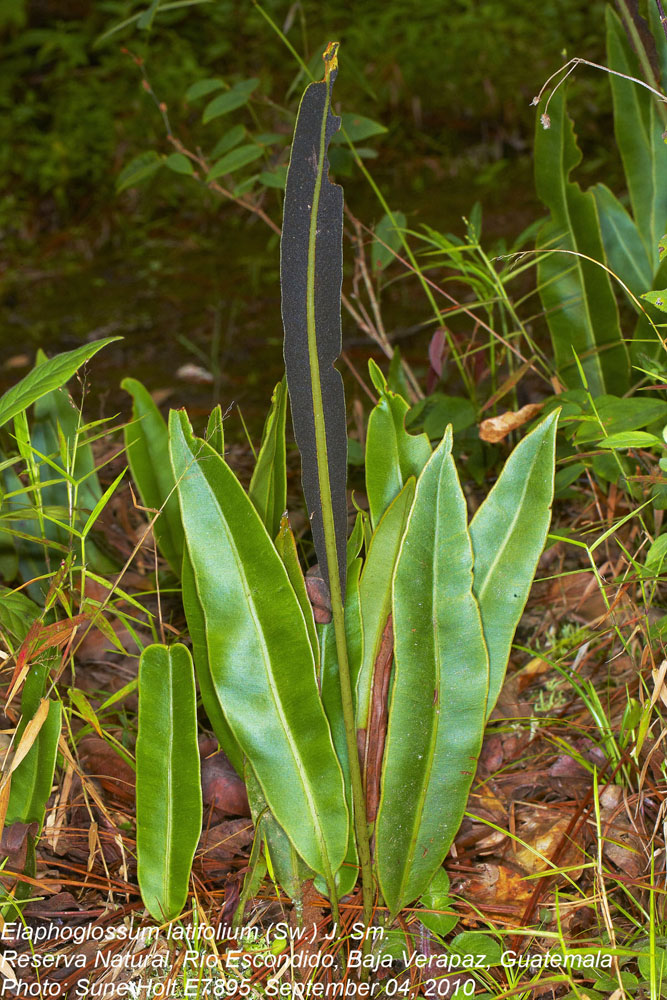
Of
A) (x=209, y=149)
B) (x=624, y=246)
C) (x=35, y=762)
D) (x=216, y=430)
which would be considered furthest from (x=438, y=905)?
(x=209, y=149)

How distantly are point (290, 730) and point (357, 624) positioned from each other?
0.15 m

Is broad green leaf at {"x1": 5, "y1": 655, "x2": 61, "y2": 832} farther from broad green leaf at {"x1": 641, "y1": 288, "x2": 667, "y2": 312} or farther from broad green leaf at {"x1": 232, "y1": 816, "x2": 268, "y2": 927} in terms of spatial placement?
broad green leaf at {"x1": 641, "y1": 288, "x2": 667, "y2": 312}

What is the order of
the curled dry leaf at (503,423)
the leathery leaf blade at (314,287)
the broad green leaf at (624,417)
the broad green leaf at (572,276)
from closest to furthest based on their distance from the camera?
the leathery leaf blade at (314,287) → the broad green leaf at (624,417) → the curled dry leaf at (503,423) → the broad green leaf at (572,276)

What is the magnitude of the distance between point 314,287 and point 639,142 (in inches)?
40.9

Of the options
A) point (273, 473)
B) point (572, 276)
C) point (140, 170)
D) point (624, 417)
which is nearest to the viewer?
point (273, 473)

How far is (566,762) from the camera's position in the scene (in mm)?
1207

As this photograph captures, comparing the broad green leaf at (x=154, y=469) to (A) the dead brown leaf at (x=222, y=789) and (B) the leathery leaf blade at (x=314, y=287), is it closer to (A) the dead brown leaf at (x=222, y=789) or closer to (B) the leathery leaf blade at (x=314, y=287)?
(A) the dead brown leaf at (x=222, y=789)

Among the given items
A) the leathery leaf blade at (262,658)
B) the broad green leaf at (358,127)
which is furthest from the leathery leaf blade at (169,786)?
the broad green leaf at (358,127)

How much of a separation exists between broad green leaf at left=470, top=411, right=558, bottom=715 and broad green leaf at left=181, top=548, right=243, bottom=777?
304 millimetres

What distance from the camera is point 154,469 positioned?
4.79ft

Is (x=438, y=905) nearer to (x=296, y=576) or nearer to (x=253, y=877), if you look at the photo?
(x=253, y=877)

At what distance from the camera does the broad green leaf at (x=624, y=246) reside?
1618 mm

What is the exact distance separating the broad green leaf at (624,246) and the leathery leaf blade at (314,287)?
91 centimetres

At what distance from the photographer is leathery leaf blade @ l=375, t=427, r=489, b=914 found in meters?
0.96
